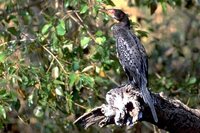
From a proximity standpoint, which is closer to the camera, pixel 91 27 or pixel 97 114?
pixel 97 114

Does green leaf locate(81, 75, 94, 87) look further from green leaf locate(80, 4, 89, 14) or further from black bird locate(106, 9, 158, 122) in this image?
green leaf locate(80, 4, 89, 14)

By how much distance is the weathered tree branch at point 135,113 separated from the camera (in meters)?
3.44

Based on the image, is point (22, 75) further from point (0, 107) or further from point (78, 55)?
point (78, 55)

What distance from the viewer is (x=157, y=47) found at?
650 centimetres

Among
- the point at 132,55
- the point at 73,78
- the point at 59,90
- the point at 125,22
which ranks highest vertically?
the point at 125,22

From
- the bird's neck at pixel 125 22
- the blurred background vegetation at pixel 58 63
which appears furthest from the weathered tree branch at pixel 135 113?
the bird's neck at pixel 125 22

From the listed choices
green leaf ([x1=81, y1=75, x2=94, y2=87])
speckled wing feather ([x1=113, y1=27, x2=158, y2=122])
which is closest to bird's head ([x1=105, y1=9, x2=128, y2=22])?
speckled wing feather ([x1=113, y1=27, x2=158, y2=122])

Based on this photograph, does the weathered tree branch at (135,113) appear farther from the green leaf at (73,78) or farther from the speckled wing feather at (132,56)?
the green leaf at (73,78)

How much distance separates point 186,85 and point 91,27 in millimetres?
823

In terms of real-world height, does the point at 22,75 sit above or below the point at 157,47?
above

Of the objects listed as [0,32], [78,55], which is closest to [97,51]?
[78,55]

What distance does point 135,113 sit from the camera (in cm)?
346

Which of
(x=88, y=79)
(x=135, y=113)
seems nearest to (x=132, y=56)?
(x=88, y=79)

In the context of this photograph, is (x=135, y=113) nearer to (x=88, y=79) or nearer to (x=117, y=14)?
(x=88, y=79)
